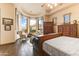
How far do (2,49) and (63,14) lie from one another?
1639 millimetres

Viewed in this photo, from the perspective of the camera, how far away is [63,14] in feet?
8.77

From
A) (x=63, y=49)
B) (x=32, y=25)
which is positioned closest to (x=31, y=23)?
(x=32, y=25)

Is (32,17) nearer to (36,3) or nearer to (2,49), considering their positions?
(36,3)

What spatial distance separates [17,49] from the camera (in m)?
2.49

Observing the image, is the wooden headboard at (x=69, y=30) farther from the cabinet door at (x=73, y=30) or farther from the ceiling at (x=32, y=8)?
the ceiling at (x=32, y=8)

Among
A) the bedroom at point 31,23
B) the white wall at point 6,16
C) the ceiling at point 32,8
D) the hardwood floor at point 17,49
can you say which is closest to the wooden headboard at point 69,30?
the bedroom at point 31,23

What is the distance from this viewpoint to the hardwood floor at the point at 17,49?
2405 millimetres

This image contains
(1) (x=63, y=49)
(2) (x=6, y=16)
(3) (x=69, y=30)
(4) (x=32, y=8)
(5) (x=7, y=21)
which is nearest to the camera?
(1) (x=63, y=49)

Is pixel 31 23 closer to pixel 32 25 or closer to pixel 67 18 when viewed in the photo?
pixel 32 25

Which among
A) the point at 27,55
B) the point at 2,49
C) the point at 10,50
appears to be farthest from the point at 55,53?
the point at 2,49

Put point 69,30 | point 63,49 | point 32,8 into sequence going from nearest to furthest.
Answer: point 63,49 < point 32,8 < point 69,30

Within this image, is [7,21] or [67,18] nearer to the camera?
[67,18]

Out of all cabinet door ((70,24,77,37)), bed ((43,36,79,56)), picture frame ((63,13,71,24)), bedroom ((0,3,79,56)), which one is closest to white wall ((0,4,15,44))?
bedroom ((0,3,79,56))

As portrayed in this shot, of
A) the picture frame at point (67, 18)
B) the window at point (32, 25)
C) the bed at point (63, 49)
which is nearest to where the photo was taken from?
the bed at point (63, 49)
